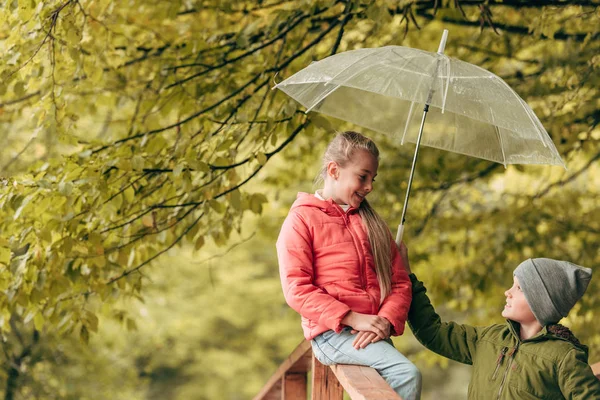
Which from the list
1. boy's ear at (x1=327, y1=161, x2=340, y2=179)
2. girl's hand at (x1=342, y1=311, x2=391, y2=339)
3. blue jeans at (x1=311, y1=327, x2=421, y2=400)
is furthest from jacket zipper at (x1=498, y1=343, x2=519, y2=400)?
boy's ear at (x1=327, y1=161, x2=340, y2=179)

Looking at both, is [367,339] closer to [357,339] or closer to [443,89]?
[357,339]

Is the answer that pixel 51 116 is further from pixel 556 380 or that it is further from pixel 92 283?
pixel 556 380

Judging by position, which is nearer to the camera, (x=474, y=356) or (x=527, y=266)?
(x=527, y=266)

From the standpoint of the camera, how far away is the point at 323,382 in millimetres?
2820

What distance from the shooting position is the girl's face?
107 inches

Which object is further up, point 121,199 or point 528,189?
point 121,199

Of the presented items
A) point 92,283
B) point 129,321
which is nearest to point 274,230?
point 129,321

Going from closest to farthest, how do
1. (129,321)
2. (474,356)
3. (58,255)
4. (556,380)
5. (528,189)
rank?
(556,380) < (474,356) < (58,255) < (129,321) < (528,189)

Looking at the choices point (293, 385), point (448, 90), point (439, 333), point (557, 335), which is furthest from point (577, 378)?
point (293, 385)

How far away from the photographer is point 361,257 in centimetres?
264

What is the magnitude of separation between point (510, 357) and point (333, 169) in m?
0.84

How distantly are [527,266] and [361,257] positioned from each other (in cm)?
53

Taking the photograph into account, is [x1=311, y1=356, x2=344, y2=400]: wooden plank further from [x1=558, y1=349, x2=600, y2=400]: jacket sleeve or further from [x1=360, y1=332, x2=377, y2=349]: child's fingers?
[x1=558, y1=349, x2=600, y2=400]: jacket sleeve

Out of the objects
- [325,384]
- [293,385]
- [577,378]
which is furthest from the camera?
[293,385]
